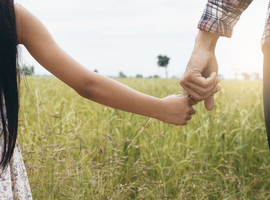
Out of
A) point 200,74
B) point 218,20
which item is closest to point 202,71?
point 200,74

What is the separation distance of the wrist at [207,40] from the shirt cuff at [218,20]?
37mm

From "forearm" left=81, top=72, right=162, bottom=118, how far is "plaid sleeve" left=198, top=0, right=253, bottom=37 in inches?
23.5

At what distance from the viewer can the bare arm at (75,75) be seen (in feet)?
2.80

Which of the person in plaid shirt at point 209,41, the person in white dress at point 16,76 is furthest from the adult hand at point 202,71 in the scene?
the person in white dress at point 16,76

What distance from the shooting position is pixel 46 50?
2.86 ft

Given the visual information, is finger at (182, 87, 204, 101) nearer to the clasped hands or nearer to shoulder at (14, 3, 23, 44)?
the clasped hands

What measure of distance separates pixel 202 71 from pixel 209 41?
0.18 m

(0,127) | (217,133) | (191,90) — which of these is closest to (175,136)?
(217,133)

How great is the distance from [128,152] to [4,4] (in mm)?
1247

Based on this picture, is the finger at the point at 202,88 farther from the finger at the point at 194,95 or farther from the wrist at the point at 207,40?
the wrist at the point at 207,40

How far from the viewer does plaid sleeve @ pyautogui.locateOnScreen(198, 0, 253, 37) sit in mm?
1349

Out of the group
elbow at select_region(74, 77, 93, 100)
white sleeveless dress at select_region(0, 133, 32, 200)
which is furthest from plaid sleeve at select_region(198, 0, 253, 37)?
white sleeveless dress at select_region(0, 133, 32, 200)

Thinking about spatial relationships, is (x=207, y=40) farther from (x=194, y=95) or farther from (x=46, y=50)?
(x=46, y=50)

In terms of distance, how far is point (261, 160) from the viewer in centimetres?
208
